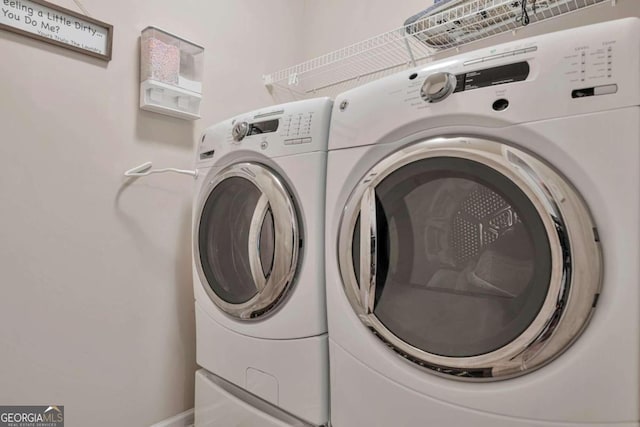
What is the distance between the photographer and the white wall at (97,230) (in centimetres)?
106

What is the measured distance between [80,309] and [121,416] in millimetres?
417

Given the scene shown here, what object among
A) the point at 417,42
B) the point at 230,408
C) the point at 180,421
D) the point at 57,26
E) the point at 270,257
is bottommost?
the point at 180,421

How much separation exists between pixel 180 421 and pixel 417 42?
5.76 ft

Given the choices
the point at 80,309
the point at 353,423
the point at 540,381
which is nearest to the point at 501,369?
the point at 540,381

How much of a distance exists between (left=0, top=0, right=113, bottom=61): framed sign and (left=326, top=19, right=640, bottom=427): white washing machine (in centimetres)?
93

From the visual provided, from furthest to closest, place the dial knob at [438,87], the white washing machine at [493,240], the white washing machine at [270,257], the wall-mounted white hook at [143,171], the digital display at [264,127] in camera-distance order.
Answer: the wall-mounted white hook at [143,171]
the digital display at [264,127]
the white washing machine at [270,257]
the dial knob at [438,87]
the white washing machine at [493,240]

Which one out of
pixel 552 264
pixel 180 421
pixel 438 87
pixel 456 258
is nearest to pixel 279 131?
pixel 438 87

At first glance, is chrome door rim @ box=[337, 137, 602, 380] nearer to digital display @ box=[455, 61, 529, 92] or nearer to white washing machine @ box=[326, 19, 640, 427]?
white washing machine @ box=[326, 19, 640, 427]

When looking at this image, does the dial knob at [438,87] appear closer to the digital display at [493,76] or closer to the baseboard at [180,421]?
the digital display at [493,76]

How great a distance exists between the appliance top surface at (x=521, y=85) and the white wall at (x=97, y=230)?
0.90 metres

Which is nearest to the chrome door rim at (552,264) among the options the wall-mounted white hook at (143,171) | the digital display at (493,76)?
the digital display at (493,76)

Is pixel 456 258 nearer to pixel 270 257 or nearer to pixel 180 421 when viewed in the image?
pixel 270 257

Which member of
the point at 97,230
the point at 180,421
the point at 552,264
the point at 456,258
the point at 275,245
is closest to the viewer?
the point at 552,264

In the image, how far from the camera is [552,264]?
583mm
